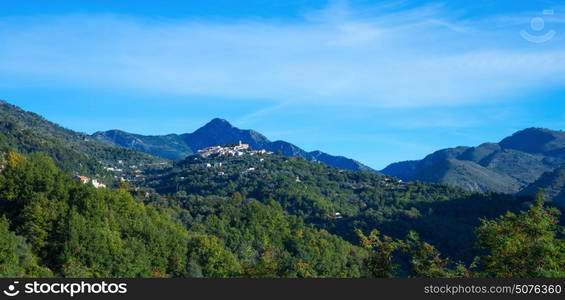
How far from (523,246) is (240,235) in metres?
65.5

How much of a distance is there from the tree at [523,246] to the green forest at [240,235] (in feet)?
0.15

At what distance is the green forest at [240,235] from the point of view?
2091 cm

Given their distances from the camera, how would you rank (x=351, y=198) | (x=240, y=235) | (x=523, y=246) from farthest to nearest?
(x=351, y=198), (x=240, y=235), (x=523, y=246)

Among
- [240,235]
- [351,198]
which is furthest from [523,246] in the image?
[351,198]

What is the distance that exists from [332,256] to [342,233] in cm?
3671

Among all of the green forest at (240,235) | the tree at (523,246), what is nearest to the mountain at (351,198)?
the green forest at (240,235)

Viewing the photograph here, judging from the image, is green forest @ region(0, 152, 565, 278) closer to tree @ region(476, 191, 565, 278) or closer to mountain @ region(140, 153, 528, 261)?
tree @ region(476, 191, 565, 278)

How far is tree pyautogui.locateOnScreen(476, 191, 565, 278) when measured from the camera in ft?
60.6

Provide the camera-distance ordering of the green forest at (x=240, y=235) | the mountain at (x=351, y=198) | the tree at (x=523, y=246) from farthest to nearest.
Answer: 1. the mountain at (x=351, y=198)
2. the green forest at (x=240, y=235)
3. the tree at (x=523, y=246)

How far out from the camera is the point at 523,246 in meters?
19.2

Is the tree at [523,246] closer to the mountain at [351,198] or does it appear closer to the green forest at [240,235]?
the green forest at [240,235]

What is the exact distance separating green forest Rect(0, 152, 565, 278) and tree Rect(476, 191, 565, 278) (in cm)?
5

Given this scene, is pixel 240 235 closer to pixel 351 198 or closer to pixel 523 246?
pixel 523 246

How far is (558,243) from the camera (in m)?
20.6
